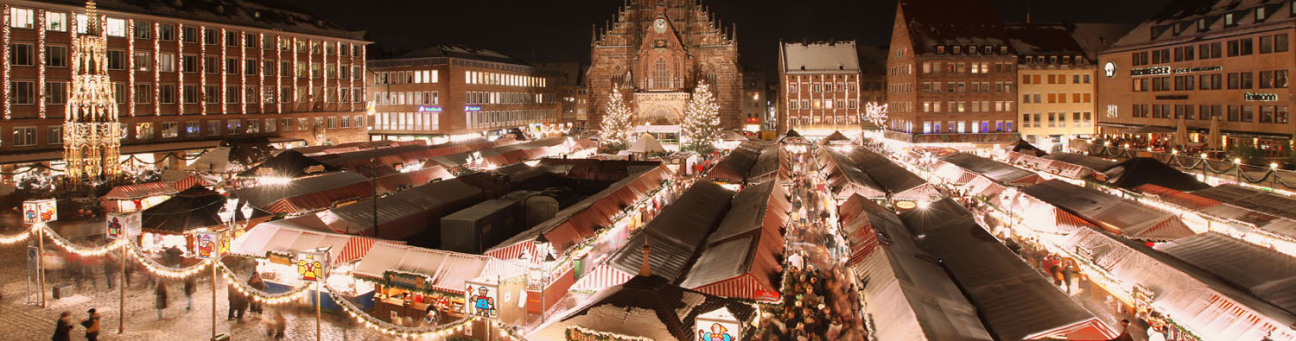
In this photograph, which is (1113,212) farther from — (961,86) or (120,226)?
(961,86)

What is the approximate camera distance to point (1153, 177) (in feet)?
99.8

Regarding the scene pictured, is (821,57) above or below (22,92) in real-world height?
above

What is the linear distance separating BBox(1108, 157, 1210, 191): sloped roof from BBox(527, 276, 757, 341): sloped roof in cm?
2333

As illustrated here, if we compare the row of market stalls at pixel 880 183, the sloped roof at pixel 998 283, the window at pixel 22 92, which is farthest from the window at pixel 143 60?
the sloped roof at pixel 998 283

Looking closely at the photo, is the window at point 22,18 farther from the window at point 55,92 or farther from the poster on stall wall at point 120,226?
the poster on stall wall at point 120,226

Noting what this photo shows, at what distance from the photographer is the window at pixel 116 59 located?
1829 inches

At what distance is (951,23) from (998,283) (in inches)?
2444

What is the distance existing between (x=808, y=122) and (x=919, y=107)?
1364 cm

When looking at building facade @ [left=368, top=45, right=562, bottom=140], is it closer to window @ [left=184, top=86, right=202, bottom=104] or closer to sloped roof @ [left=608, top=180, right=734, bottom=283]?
window @ [left=184, top=86, right=202, bottom=104]

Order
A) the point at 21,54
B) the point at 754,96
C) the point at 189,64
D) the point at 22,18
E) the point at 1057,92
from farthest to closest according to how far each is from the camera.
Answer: the point at 754,96 → the point at 1057,92 → the point at 189,64 → the point at 21,54 → the point at 22,18

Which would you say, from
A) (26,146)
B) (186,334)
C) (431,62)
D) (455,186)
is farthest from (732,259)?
(431,62)

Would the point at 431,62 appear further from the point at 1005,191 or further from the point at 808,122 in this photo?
the point at 1005,191

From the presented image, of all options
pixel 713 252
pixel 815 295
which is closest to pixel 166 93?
pixel 713 252

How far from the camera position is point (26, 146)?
4256cm
